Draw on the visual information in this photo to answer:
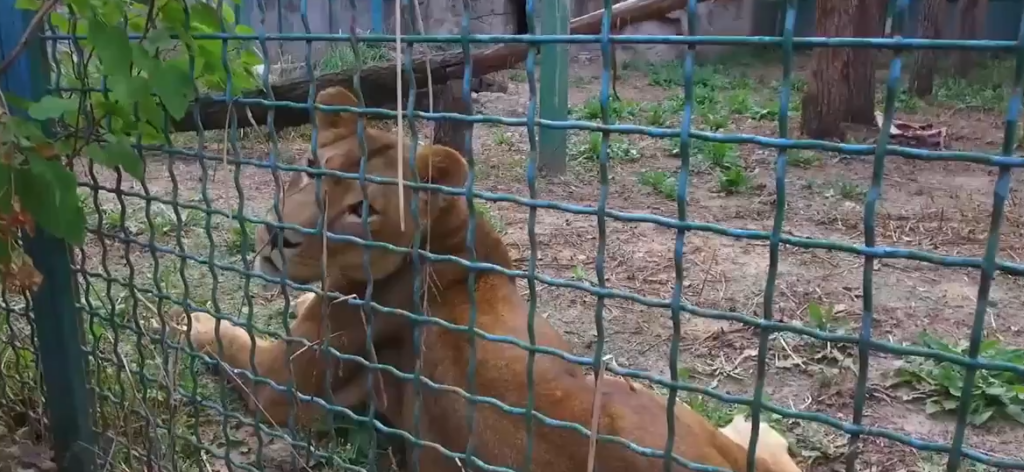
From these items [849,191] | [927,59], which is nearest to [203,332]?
[849,191]

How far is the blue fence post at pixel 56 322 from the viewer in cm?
249

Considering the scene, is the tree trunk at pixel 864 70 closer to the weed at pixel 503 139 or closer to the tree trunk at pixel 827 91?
the tree trunk at pixel 827 91

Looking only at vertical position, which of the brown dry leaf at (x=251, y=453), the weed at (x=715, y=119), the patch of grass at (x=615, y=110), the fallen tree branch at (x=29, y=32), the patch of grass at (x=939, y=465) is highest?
the fallen tree branch at (x=29, y=32)

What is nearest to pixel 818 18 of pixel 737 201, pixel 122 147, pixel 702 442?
pixel 737 201

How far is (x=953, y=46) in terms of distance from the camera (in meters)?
1.13

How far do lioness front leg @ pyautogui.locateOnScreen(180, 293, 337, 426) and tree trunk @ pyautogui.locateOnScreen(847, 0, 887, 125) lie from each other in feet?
20.6

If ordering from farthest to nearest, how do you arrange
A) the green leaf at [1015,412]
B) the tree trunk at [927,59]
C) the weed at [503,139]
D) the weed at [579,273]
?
the tree trunk at [927,59] < the weed at [503,139] < the weed at [579,273] < the green leaf at [1015,412]

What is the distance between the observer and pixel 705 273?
450 centimetres

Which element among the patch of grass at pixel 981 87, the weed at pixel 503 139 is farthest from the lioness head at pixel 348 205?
the patch of grass at pixel 981 87

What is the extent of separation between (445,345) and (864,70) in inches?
273

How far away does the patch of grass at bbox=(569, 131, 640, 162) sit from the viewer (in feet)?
23.4

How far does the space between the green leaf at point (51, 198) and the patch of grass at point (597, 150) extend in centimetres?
525

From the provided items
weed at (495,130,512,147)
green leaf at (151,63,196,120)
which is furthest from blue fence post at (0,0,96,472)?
weed at (495,130,512,147)

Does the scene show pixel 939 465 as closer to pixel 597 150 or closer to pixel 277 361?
pixel 277 361
